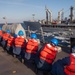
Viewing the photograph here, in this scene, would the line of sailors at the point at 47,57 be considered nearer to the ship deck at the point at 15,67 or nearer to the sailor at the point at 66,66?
the sailor at the point at 66,66

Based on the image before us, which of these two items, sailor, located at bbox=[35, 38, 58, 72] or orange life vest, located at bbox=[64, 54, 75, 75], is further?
sailor, located at bbox=[35, 38, 58, 72]

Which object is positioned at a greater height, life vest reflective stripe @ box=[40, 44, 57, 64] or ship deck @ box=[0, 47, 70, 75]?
life vest reflective stripe @ box=[40, 44, 57, 64]

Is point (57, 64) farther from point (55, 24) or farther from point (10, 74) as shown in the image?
point (55, 24)

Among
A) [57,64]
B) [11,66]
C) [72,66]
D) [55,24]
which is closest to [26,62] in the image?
[11,66]

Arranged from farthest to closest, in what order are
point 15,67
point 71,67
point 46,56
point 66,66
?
point 15,67 → point 46,56 → point 66,66 → point 71,67

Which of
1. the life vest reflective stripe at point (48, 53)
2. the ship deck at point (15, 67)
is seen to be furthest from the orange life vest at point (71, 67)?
the ship deck at point (15, 67)

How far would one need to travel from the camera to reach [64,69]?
592cm

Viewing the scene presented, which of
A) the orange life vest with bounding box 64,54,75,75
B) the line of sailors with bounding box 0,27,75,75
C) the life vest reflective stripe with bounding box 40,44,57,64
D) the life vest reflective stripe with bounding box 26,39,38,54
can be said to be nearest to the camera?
the orange life vest with bounding box 64,54,75,75

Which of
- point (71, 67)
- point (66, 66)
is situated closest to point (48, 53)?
point (66, 66)

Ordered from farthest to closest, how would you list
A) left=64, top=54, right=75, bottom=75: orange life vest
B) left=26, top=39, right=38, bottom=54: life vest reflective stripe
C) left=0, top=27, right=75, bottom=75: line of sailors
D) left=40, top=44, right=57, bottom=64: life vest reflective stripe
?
left=26, top=39, right=38, bottom=54: life vest reflective stripe < left=40, top=44, right=57, bottom=64: life vest reflective stripe < left=0, top=27, right=75, bottom=75: line of sailors < left=64, top=54, right=75, bottom=75: orange life vest

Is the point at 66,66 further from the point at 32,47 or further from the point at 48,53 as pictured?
the point at 32,47

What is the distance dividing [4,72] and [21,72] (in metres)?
0.74

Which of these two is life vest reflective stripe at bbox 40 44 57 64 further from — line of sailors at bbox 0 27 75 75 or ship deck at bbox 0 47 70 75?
ship deck at bbox 0 47 70 75

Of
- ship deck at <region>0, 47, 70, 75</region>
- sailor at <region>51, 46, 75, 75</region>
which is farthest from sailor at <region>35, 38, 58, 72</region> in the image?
sailor at <region>51, 46, 75, 75</region>
